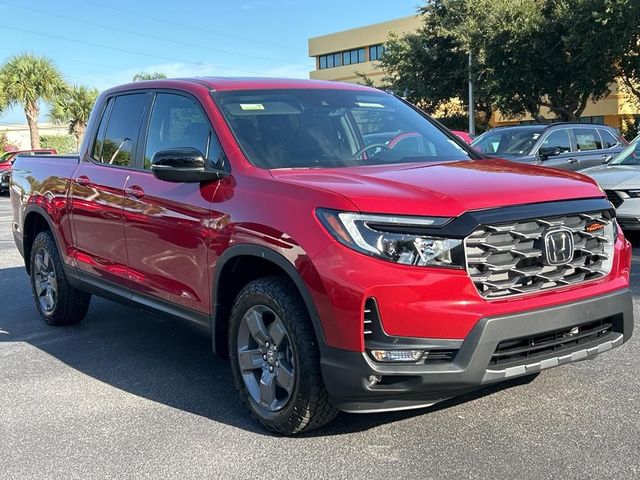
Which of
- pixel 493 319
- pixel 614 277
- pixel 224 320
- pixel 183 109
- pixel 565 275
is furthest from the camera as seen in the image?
pixel 183 109

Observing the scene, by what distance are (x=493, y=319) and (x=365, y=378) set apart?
632 mm

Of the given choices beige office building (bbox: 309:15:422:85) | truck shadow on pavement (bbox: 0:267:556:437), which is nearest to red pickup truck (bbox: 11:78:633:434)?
truck shadow on pavement (bbox: 0:267:556:437)

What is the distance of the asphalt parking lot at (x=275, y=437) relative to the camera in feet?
10.7

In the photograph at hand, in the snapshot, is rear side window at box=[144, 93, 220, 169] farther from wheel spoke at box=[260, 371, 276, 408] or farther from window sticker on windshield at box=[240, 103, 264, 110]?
wheel spoke at box=[260, 371, 276, 408]

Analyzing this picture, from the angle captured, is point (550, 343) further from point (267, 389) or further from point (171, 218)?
point (171, 218)

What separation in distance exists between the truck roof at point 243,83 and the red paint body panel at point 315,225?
0.01 metres

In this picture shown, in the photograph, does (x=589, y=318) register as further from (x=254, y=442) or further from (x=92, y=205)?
(x=92, y=205)

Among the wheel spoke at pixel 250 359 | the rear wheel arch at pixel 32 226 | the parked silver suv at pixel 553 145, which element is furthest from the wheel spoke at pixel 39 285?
the parked silver suv at pixel 553 145

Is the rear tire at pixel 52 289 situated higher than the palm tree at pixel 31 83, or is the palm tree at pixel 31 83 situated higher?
the palm tree at pixel 31 83

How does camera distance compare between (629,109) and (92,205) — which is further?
(629,109)

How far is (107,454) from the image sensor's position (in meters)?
3.53

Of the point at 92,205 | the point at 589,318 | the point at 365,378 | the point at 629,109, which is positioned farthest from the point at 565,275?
the point at 629,109

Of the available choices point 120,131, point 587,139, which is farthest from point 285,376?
point 587,139

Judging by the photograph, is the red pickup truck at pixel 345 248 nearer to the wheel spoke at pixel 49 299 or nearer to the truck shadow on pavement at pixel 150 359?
the truck shadow on pavement at pixel 150 359
